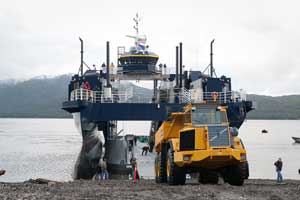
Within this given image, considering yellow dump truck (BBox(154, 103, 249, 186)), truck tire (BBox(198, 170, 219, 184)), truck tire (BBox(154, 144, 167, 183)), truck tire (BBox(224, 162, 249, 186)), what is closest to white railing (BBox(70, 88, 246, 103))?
truck tire (BBox(198, 170, 219, 184))

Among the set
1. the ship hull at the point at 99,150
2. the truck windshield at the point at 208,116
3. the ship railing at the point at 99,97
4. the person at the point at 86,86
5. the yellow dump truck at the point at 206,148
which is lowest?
the ship hull at the point at 99,150

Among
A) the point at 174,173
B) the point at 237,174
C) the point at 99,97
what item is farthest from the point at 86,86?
the point at 237,174

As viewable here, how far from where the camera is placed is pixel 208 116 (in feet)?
56.9

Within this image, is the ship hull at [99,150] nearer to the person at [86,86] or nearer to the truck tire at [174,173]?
the person at [86,86]

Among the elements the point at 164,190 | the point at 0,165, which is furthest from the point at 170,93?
the point at 164,190

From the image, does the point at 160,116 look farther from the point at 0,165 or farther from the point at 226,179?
the point at 0,165

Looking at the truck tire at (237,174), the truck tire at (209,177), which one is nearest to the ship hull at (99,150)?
the truck tire at (209,177)

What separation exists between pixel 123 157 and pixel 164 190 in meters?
22.1

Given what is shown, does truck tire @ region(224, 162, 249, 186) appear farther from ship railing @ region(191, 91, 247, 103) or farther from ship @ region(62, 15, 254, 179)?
ship railing @ region(191, 91, 247, 103)

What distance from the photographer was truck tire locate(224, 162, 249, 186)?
688 inches

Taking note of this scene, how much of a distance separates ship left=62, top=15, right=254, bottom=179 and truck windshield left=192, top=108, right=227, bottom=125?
42.1 feet

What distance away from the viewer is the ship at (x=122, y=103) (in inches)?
1371

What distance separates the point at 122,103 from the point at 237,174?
57.7 ft

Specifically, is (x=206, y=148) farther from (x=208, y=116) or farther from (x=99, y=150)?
(x=99, y=150)
